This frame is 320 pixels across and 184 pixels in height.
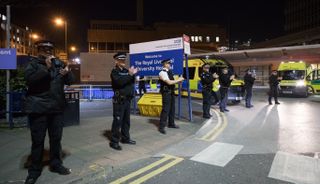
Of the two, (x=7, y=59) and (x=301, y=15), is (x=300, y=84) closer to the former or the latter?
(x=7, y=59)

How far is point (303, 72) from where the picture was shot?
813 inches

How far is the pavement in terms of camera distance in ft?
15.5

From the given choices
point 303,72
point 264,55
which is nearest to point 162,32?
point 264,55

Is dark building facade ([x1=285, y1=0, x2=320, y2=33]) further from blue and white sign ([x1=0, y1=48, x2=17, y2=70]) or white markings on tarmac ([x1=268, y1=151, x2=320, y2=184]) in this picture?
blue and white sign ([x1=0, y1=48, x2=17, y2=70])

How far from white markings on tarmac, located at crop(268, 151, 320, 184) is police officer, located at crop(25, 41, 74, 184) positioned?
3721mm

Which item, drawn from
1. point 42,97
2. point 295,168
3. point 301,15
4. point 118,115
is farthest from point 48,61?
point 301,15

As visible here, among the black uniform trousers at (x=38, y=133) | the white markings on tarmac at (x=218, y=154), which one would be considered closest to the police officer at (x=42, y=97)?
the black uniform trousers at (x=38, y=133)

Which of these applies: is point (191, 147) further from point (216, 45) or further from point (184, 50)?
point (216, 45)

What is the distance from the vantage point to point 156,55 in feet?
34.1

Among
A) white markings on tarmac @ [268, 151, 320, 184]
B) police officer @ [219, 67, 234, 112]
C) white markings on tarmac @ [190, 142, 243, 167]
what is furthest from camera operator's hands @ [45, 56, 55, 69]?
police officer @ [219, 67, 234, 112]

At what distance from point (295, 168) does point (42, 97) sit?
4485mm

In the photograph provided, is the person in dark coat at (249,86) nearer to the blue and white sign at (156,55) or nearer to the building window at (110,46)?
the blue and white sign at (156,55)

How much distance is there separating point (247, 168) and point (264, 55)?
93.2 feet

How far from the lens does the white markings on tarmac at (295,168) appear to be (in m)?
4.68
